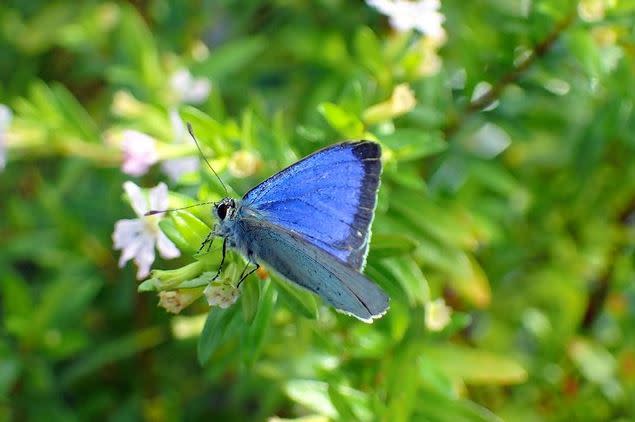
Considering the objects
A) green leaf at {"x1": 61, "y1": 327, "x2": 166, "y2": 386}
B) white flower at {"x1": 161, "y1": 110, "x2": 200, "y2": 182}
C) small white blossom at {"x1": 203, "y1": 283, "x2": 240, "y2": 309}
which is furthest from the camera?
green leaf at {"x1": 61, "y1": 327, "x2": 166, "y2": 386}

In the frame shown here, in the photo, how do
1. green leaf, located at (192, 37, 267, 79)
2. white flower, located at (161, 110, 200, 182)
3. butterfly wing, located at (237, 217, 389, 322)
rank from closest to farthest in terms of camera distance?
1. butterfly wing, located at (237, 217, 389, 322)
2. white flower, located at (161, 110, 200, 182)
3. green leaf, located at (192, 37, 267, 79)

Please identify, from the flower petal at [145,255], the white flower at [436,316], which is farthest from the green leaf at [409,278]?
the flower petal at [145,255]

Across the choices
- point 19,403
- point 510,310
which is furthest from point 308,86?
point 19,403

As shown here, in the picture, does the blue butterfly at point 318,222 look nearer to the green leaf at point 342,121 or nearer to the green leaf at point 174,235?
the green leaf at point 174,235

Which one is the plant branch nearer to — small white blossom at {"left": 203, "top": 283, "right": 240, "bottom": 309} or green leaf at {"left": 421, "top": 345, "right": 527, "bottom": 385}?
green leaf at {"left": 421, "top": 345, "right": 527, "bottom": 385}

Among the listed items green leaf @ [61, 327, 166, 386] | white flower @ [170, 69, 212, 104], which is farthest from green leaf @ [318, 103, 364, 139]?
green leaf @ [61, 327, 166, 386]

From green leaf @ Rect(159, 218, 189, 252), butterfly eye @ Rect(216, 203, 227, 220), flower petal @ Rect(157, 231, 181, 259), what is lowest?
flower petal @ Rect(157, 231, 181, 259)

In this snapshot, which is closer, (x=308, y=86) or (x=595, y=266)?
(x=595, y=266)

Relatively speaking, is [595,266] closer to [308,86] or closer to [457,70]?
[457,70]

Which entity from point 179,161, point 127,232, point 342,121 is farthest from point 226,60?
point 127,232
